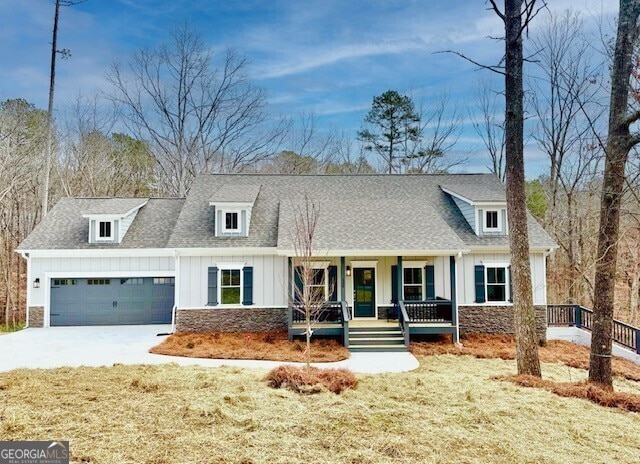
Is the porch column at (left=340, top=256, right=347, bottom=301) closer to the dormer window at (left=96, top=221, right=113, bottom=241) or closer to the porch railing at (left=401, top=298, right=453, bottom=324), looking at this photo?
the porch railing at (left=401, top=298, right=453, bottom=324)

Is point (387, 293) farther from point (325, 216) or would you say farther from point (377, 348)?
point (325, 216)

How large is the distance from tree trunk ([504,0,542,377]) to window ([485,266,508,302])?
688 centimetres

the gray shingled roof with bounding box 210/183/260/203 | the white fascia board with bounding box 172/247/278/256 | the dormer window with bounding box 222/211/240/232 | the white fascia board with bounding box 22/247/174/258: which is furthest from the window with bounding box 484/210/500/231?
the white fascia board with bounding box 22/247/174/258

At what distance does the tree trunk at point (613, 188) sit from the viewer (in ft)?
24.6

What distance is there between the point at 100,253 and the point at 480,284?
14808 mm

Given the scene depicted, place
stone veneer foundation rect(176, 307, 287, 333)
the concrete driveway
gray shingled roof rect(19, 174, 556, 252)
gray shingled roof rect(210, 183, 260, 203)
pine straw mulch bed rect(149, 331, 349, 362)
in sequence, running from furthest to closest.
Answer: gray shingled roof rect(210, 183, 260, 203)
stone veneer foundation rect(176, 307, 287, 333)
gray shingled roof rect(19, 174, 556, 252)
pine straw mulch bed rect(149, 331, 349, 362)
the concrete driveway

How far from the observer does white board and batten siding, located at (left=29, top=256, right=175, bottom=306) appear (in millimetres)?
15844

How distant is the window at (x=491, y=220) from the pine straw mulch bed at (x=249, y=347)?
25.8 ft

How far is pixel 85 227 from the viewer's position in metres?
16.9

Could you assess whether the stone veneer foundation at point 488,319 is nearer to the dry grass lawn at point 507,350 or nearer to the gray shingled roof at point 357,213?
the dry grass lawn at point 507,350

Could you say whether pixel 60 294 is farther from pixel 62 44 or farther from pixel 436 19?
pixel 436 19

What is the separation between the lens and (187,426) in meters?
5.01

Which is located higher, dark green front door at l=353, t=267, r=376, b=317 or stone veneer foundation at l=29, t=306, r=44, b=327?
dark green front door at l=353, t=267, r=376, b=317

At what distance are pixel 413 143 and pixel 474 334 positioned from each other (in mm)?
16505
